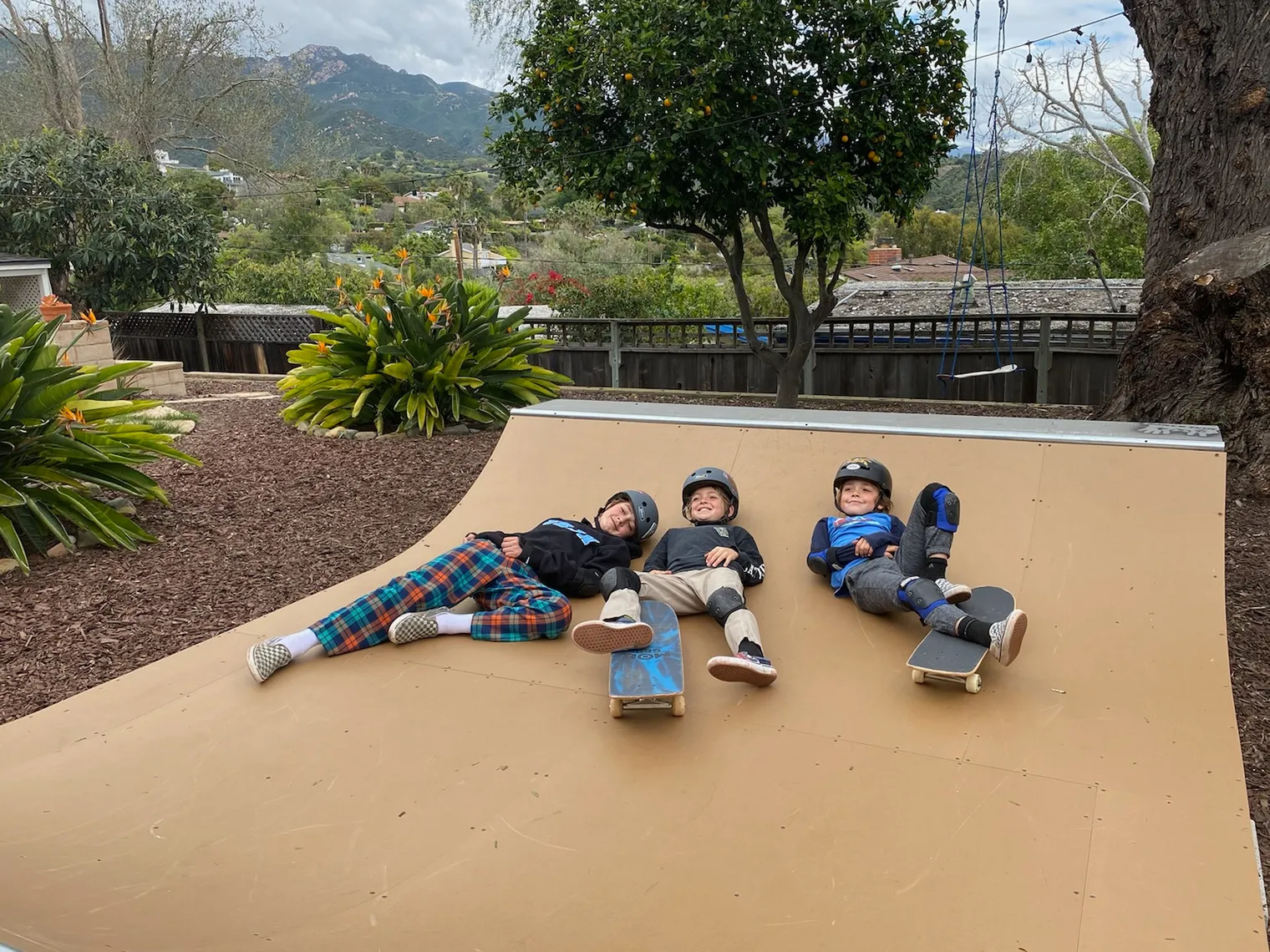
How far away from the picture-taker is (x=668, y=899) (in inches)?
83.8

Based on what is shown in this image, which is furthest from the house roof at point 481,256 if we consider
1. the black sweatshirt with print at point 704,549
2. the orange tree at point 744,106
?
the black sweatshirt with print at point 704,549

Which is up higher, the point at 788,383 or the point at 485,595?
the point at 788,383

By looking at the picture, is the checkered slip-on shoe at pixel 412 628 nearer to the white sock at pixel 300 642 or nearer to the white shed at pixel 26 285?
the white sock at pixel 300 642

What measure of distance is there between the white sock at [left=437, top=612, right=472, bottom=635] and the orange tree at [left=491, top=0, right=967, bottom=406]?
5.39 m

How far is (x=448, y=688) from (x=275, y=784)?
667mm

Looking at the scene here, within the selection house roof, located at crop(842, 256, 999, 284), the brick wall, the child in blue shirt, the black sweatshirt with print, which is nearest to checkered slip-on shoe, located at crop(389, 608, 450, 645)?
the black sweatshirt with print

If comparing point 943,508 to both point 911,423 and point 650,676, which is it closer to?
point 911,423

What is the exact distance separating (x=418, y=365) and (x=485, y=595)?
4.74 m

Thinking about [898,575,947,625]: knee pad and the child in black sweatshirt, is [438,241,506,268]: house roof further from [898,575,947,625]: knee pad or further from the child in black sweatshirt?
[898,575,947,625]: knee pad

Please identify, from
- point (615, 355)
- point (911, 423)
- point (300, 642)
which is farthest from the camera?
point (615, 355)

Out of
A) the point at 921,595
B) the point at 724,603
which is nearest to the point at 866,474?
the point at 921,595

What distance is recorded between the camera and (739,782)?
2570 mm

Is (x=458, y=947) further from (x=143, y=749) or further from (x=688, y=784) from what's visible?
(x=143, y=749)

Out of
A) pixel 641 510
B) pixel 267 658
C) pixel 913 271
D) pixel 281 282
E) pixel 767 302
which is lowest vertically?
pixel 267 658
